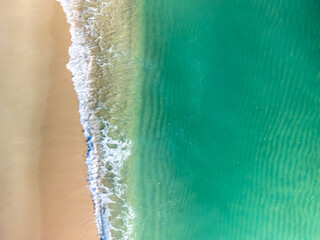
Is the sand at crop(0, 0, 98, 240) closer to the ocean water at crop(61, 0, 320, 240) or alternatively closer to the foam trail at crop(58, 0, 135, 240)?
the foam trail at crop(58, 0, 135, 240)

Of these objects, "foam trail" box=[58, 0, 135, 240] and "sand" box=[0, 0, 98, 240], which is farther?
"foam trail" box=[58, 0, 135, 240]

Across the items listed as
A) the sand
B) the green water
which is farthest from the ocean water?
the sand

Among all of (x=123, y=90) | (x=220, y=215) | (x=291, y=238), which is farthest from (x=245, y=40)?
(x=291, y=238)

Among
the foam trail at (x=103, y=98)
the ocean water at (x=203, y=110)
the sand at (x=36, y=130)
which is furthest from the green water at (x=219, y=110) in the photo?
the sand at (x=36, y=130)

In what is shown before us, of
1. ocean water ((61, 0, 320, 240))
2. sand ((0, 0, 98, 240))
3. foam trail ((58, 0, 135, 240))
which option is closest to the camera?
sand ((0, 0, 98, 240))

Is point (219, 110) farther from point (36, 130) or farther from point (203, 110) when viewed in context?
point (36, 130)

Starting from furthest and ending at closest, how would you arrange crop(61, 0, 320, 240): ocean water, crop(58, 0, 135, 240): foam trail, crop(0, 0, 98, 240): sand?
crop(61, 0, 320, 240): ocean water → crop(58, 0, 135, 240): foam trail → crop(0, 0, 98, 240): sand
